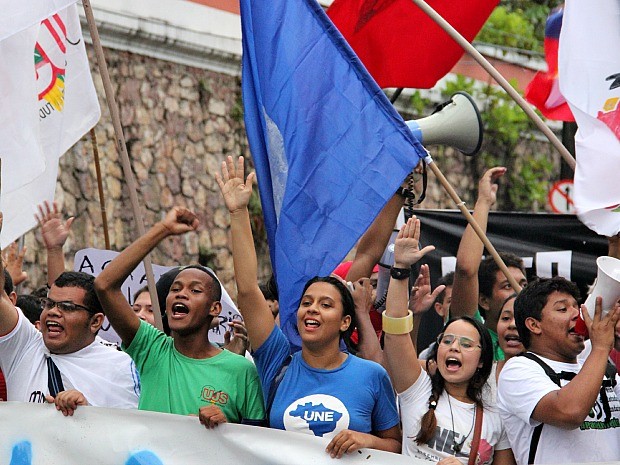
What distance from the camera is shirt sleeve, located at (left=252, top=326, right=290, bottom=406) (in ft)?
15.9

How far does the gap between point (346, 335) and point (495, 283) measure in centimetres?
159

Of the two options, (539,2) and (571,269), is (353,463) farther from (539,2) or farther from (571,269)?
(539,2)

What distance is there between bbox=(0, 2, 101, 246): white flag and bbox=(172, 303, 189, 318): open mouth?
3.99 ft

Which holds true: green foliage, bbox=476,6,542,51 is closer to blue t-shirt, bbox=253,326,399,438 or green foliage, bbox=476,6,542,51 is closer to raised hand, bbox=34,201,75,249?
raised hand, bbox=34,201,75,249

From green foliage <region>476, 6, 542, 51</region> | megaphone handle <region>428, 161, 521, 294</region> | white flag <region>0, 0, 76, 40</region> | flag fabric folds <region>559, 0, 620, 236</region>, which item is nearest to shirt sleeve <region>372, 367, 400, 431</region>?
megaphone handle <region>428, 161, 521, 294</region>

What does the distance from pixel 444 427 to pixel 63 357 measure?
5.03 ft

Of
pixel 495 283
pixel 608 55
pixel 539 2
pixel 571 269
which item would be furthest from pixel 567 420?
pixel 539 2

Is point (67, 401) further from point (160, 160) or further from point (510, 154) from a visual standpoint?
point (510, 154)

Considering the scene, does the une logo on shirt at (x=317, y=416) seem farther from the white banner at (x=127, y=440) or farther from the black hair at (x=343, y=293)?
the black hair at (x=343, y=293)

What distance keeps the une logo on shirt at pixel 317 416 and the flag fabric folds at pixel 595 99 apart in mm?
1242

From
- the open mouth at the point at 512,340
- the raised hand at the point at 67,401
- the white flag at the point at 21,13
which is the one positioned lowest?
the raised hand at the point at 67,401

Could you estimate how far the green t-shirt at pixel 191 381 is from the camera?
194 inches

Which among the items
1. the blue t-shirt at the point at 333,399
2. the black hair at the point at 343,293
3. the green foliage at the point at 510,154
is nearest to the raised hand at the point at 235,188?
the black hair at the point at 343,293

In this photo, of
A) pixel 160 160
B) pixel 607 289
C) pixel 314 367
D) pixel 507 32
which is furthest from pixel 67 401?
pixel 507 32
